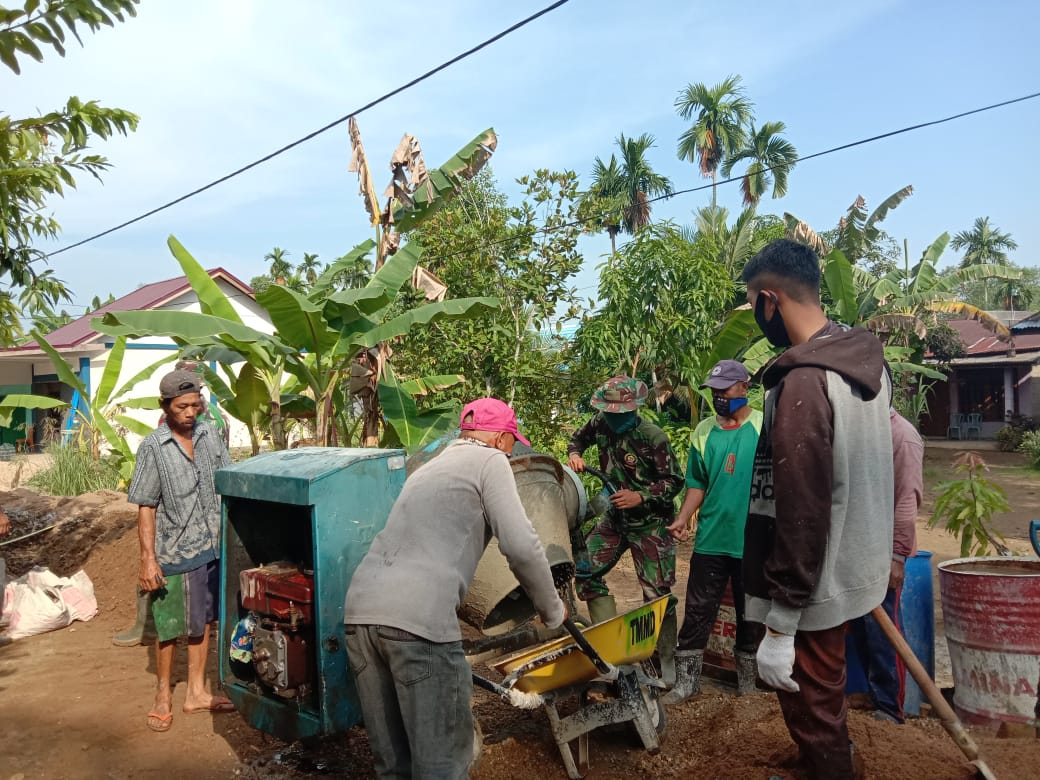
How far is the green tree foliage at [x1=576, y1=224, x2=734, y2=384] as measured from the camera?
9266 mm

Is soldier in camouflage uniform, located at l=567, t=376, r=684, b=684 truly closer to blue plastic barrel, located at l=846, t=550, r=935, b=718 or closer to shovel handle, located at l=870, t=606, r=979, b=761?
blue plastic barrel, located at l=846, t=550, r=935, b=718

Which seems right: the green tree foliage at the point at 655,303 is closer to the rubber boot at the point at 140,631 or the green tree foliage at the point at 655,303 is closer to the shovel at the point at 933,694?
the rubber boot at the point at 140,631

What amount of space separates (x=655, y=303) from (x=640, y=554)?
4966mm

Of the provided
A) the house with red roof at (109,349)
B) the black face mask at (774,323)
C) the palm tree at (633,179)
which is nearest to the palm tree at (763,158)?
the palm tree at (633,179)

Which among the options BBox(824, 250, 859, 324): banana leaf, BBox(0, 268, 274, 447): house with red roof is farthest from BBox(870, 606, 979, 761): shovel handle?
BBox(0, 268, 274, 447): house with red roof

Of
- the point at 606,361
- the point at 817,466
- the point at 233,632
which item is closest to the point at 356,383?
the point at 606,361

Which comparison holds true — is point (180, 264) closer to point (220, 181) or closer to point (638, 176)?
point (220, 181)

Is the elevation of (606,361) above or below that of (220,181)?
below

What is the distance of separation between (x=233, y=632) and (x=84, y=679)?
203 cm

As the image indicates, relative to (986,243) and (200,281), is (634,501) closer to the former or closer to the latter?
(200,281)

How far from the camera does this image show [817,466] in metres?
2.48

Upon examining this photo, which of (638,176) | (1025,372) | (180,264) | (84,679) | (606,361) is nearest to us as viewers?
(84,679)

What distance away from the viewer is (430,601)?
107 inches

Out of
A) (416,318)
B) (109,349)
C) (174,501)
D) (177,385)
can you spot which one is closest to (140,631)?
(174,501)
